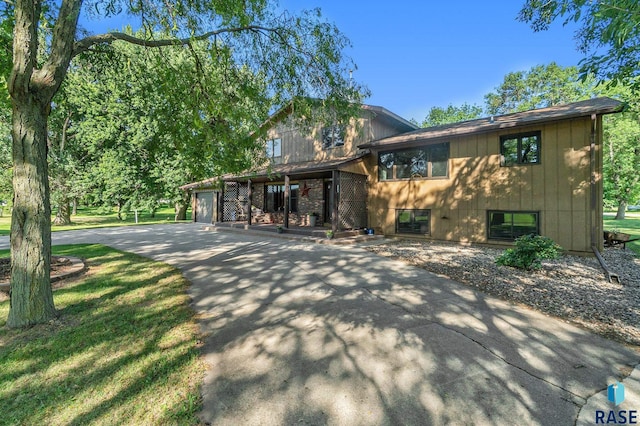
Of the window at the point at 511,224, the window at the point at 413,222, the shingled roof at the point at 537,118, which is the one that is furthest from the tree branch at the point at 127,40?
the window at the point at 511,224

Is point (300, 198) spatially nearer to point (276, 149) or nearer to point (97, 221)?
point (276, 149)

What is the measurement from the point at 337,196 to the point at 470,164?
5079 millimetres

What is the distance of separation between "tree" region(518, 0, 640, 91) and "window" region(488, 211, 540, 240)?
4.76 m

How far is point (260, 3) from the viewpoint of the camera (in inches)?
202

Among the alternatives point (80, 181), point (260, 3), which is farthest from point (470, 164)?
point (80, 181)

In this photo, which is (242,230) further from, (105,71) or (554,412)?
(554,412)

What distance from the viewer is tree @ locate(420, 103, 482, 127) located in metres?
40.3

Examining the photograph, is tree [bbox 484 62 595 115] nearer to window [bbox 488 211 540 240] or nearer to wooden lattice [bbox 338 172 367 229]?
window [bbox 488 211 540 240]

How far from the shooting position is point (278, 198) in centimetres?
1673

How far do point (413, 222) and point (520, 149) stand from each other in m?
4.43

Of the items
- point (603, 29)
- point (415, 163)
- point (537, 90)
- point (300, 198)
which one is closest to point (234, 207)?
point (300, 198)

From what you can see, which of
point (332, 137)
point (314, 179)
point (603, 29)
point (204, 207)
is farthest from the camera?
point (204, 207)

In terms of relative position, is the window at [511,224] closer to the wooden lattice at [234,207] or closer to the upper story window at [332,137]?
the upper story window at [332,137]

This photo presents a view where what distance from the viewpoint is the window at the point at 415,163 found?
→ 437 inches
